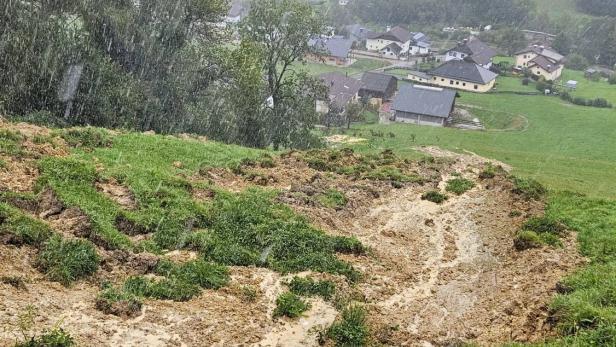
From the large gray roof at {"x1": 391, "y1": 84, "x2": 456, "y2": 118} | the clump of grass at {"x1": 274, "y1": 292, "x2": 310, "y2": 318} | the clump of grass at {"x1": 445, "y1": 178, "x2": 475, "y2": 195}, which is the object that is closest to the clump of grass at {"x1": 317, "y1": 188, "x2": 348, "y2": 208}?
the clump of grass at {"x1": 445, "y1": 178, "x2": 475, "y2": 195}

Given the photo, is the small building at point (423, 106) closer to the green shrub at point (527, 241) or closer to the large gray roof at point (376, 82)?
the large gray roof at point (376, 82)

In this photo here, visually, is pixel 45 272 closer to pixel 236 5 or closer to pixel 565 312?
pixel 565 312

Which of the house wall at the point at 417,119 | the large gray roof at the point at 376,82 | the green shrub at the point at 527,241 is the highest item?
the large gray roof at the point at 376,82

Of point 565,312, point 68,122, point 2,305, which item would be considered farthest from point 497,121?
point 2,305

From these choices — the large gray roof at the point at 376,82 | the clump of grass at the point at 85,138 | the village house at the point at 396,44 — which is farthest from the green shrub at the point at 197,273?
the village house at the point at 396,44

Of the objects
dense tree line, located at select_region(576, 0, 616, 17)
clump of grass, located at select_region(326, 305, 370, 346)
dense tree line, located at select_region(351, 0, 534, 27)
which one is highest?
dense tree line, located at select_region(576, 0, 616, 17)

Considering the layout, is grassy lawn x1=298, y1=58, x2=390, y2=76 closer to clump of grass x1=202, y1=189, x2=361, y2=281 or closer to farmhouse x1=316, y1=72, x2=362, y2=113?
farmhouse x1=316, y1=72, x2=362, y2=113

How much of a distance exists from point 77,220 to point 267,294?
17.0 feet

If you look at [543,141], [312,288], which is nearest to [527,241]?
[312,288]

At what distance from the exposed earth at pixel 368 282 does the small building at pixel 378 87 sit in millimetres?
54224

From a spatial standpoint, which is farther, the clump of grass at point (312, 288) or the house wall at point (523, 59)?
the house wall at point (523, 59)

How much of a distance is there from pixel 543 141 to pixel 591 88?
3724 centimetres

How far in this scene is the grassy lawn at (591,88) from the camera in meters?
74.9

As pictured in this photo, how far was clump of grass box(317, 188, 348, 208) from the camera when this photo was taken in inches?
790
